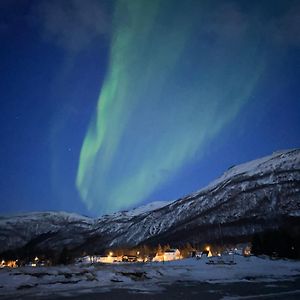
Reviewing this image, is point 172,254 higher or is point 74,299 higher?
point 172,254

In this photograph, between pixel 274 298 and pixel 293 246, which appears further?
pixel 293 246

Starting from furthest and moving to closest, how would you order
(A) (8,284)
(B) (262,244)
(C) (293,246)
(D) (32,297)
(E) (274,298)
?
(B) (262,244)
(C) (293,246)
(A) (8,284)
(D) (32,297)
(E) (274,298)

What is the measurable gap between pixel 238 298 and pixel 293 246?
91.7m

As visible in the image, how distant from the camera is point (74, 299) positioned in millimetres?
32375

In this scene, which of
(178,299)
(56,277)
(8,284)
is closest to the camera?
(178,299)

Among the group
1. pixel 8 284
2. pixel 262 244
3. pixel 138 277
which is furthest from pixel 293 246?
pixel 8 284

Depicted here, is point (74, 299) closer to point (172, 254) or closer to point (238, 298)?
point (238, 298)

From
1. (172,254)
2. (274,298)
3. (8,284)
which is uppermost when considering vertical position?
(172,254)

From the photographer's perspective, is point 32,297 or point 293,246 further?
point 293,246

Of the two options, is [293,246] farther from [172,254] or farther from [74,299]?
[74,299]

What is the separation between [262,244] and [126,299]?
98852 mm

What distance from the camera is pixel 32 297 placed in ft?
110

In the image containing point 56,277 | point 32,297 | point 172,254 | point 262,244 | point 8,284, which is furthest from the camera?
→ point 172,254

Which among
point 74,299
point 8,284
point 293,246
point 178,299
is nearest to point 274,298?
point 178,299
